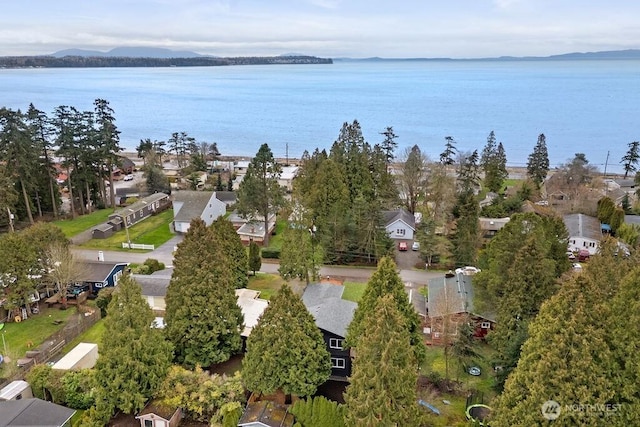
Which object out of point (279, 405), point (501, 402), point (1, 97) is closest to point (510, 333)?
point (501, 402)

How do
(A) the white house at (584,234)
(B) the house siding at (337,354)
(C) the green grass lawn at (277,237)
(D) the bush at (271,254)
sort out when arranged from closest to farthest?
1. (B) the house siding at (337,354)
2. (D) the bush at (271,254)
3. (A) the white house at (584,234)
4. (C) the green grass lawn at (277,237)

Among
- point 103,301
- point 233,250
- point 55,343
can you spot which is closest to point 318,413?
point 233,250

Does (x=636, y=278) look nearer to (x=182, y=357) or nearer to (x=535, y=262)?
(x=535, y=262)

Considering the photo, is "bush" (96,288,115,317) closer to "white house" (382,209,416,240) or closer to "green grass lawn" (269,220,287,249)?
"green grass lawn" (269,220,287,249)

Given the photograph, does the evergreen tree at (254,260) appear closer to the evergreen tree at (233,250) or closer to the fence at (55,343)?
the evergreen tree at (233,250)

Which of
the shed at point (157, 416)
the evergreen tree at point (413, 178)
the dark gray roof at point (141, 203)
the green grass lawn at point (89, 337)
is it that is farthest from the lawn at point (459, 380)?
the dark gray roof at point (141, 203)

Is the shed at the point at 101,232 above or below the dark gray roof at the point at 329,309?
below

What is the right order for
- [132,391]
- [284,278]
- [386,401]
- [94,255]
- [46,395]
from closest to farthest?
[386,401], [132,391], [46,395], [284,278], [94,255]

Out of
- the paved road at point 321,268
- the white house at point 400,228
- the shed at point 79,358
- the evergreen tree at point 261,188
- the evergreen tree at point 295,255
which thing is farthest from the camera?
the white house at point 400,228
